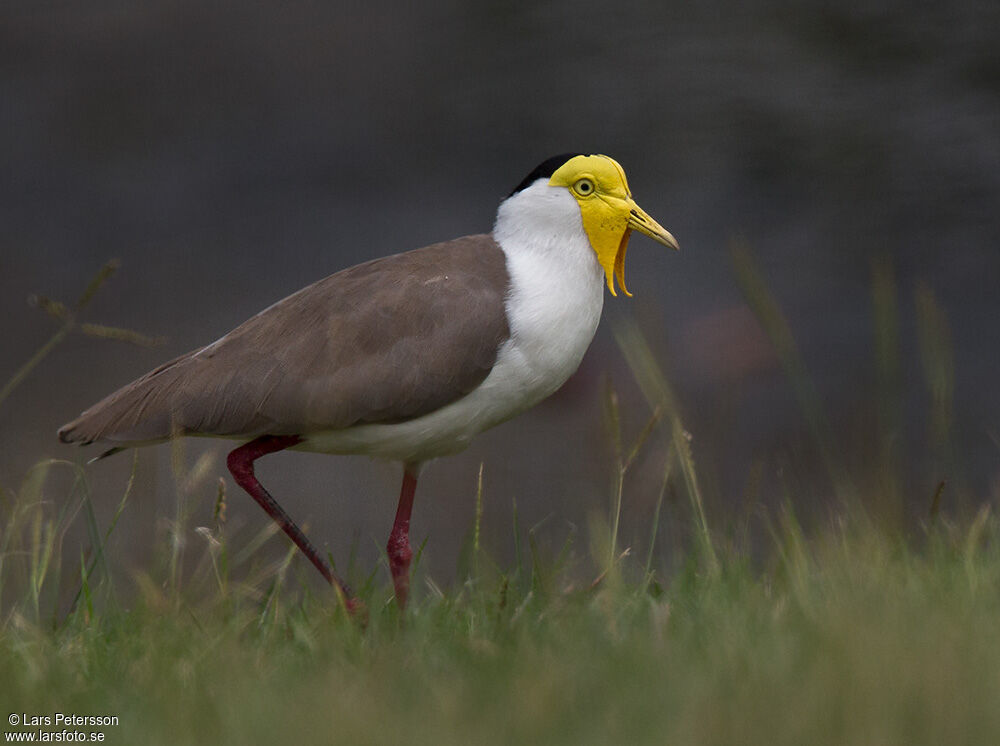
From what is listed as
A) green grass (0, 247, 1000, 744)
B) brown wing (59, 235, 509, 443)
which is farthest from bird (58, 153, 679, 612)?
green grass (0, 247, 1000, 744)

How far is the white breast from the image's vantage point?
404cm

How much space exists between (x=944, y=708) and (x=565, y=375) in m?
1.89

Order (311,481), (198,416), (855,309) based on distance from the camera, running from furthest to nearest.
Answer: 1. (855,309)
2. (311,481)
3. (198,416)

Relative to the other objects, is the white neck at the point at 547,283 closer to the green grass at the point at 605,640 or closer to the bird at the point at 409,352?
the bird at the point at 409,352

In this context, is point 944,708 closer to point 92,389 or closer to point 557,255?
point 557,255

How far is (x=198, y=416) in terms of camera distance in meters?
4.09

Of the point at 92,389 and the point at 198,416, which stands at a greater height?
the point at 198,416

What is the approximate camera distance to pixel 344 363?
4.08 meters

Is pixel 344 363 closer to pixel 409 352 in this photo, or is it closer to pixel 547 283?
pixel 409 352

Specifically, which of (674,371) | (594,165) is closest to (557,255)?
(594,165)

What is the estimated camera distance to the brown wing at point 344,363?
401 cm

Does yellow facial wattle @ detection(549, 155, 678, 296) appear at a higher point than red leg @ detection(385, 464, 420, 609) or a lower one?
higher

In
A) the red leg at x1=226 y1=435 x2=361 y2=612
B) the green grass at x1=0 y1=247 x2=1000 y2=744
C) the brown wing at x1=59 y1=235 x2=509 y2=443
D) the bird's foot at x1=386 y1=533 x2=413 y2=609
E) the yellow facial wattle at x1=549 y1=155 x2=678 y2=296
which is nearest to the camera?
the green grass at x1=0 y1=247 x2=1000 y2=744

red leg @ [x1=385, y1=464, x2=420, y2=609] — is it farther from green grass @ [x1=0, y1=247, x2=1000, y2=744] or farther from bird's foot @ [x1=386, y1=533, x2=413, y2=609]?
green grass @ [x1=0, y1=247, x2=1000, y2=744]
